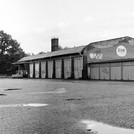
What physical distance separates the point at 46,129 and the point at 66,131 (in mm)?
524

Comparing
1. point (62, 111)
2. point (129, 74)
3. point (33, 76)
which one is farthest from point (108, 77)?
point (62, 111)

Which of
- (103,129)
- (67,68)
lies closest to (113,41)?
(67,68)

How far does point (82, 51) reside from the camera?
41062mm

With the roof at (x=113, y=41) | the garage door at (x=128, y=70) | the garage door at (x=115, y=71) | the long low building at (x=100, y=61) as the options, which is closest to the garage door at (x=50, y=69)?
the long low building at (x=100, y=61)

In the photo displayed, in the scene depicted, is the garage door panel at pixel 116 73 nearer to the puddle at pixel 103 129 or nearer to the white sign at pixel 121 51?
the white sign at pixel 121 51

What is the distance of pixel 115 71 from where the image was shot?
3641 cm

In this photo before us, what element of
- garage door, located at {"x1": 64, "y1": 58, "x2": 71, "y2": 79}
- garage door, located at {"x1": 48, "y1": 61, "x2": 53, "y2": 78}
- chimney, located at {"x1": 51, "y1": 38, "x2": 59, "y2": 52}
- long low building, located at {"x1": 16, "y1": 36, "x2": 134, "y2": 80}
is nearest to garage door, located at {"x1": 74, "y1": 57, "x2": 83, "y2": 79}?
long low building, located at {"x1": 16, "y1": 36, "x2": 134, "y2": 80}

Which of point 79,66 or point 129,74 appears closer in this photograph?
point 129,74

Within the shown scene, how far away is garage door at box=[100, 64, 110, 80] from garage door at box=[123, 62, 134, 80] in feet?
10.3

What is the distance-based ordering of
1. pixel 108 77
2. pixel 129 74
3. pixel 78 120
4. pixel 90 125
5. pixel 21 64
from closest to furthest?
pixel 90 125 < pixel 78 120 < pixel 129 74 < pixel 108 77 < pixel 21 64

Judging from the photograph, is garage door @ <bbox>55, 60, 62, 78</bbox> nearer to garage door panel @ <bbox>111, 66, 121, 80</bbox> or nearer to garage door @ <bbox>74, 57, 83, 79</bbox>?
garage door @ <bbox>74, 57, 83, 79</bbox>

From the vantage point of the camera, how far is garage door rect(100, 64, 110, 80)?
37781 millimetres

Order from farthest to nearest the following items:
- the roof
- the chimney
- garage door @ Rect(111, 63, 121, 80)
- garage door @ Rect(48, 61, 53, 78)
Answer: the chimney → garage door @ Rect(48, 61, 53, 78) → the roof → garage door @ Rect(111, 63, 121, 80)

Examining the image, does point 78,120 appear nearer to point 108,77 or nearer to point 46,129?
point 46,129
